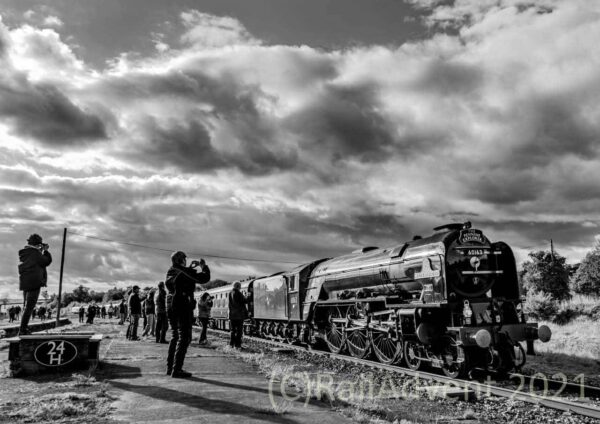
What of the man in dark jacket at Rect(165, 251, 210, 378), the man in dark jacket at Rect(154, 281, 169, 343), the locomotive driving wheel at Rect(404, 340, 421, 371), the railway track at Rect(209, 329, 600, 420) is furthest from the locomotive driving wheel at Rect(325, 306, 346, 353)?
the man in dark jacket at Rect(165, 251, 210, 378)

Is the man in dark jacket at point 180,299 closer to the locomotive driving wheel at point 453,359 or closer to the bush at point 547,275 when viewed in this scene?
the locomotive driving wheel at point 453,359

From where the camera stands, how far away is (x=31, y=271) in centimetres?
834

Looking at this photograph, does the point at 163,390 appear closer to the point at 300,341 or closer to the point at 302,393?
the point at 302,393

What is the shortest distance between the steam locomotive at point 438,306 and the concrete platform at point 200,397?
12.5ft

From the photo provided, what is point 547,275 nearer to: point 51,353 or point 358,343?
point 358,343

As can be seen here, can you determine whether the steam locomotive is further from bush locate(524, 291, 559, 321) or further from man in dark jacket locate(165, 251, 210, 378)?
bush locate(524, 291, 559, 321)

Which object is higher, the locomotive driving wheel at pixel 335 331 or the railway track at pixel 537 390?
the locomotive driving wheel at pixel 335 331

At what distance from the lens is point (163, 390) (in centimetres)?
650

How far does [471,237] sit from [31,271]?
8522 millimetres

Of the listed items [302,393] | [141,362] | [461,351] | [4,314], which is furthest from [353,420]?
[4,314]

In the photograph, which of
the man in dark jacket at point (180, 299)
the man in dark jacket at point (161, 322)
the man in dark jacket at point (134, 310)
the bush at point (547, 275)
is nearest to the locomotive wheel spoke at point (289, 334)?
the man in dark jacket at point (161, 322)

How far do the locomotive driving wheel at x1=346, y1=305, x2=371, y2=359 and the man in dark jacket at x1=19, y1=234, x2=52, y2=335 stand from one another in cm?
751

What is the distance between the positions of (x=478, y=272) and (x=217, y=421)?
7347 millimetres

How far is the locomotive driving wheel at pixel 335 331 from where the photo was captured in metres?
14.2
